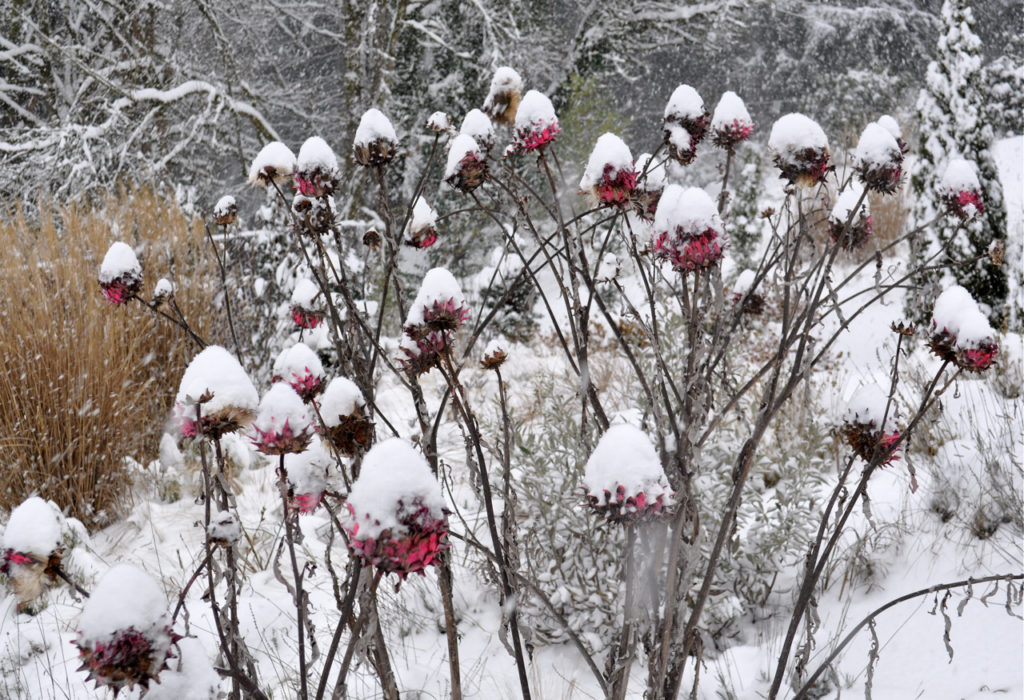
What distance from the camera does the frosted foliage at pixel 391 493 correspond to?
1.91 feet

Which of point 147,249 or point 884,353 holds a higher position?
point 147,249

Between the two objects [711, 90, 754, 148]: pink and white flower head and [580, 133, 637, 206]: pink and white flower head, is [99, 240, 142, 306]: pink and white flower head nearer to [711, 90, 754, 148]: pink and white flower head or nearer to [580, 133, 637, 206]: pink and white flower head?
[580, 133, 637, 206]: pink and white flower head

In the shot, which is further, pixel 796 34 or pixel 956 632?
pixel 796 34

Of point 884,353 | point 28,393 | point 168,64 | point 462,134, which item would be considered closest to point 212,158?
point 168,64

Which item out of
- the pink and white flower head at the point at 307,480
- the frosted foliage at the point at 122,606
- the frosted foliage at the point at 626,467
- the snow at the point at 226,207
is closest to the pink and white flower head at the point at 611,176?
the frosted foliage at the point at 626,467

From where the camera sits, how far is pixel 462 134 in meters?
1.26

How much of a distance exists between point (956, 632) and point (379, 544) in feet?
5.51

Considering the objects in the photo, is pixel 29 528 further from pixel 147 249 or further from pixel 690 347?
pixel 147 249

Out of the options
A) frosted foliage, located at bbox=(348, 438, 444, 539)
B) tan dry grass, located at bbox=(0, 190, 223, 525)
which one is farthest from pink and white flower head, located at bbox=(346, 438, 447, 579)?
tan dry grass, located at bbox=(0, 190, 223, 525)

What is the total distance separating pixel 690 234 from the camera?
95cm

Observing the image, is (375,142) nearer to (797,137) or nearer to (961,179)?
(797,137)

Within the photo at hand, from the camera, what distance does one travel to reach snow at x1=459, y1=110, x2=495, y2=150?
4.27ft

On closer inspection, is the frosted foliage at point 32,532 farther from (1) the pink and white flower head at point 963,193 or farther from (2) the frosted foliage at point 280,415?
(1) the pink and white flower head at point 963,193

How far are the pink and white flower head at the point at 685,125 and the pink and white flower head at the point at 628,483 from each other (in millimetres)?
629
